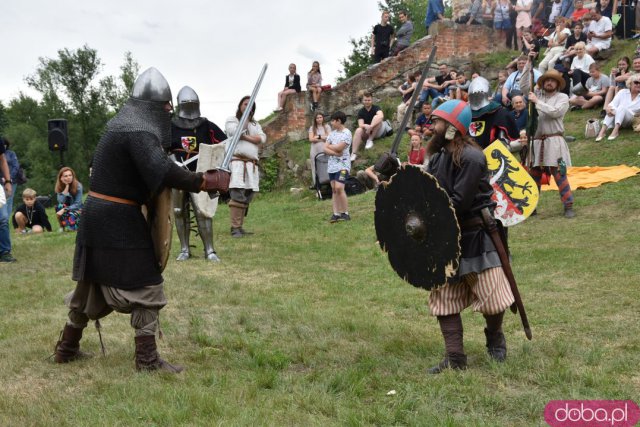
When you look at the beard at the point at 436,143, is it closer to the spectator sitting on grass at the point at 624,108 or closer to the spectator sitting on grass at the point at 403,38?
the spectator sitting on grass at the point at 624,108

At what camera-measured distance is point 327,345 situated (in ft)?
15.6

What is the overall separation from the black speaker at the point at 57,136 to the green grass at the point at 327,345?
26.5 feet

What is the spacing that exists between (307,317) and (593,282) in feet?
8.41

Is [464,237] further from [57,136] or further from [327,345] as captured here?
[57,136]

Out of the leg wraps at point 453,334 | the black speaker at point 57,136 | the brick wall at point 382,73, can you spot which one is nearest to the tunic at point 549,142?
the leg wraps at point 453,334

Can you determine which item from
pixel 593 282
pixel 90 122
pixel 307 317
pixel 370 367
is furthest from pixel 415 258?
pixel 90 122

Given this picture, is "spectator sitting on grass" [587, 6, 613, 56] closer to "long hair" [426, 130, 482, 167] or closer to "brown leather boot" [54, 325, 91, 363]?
"long hair" [426, 130, 482, 167]

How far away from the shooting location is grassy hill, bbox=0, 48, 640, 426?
11.7ft

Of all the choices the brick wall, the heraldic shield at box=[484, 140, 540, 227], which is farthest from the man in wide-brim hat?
the brick wall

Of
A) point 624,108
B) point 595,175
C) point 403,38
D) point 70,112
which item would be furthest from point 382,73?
point 70,112

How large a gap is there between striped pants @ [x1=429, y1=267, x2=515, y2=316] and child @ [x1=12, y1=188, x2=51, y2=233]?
36.9 feet

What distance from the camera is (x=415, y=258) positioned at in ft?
13.5

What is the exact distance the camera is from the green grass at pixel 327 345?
356cm

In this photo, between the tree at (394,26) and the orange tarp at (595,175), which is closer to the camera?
the orange tarp at (595,175)
